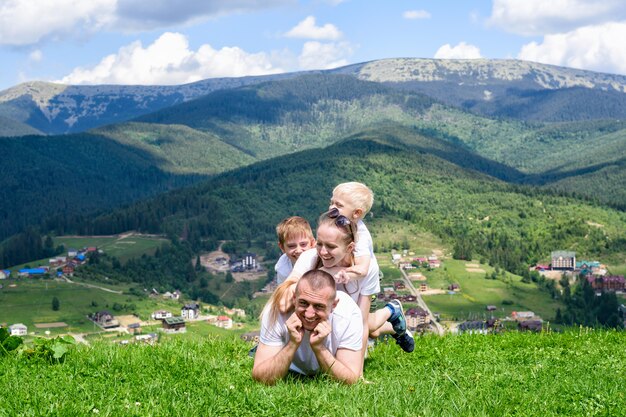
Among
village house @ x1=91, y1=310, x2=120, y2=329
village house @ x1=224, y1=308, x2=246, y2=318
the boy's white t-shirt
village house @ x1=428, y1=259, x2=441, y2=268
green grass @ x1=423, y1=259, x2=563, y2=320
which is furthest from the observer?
village house @ x1=428, y1=259, x2=441, y2=268

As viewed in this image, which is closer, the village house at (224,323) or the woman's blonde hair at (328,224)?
the woman's blonde hair at (328,224)

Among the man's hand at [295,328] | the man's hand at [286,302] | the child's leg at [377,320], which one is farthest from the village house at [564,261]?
the man's hand at [295,328]

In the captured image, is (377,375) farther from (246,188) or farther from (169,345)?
(246,188)

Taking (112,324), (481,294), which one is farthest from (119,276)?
(481,294)

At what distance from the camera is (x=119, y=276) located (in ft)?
420

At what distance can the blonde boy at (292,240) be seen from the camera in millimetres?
8828

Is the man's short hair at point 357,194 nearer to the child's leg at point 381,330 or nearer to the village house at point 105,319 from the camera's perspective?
the child's leg at point 381,330

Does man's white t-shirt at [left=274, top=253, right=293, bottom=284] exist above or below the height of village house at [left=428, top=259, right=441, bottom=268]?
above

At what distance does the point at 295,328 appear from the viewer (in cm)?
693

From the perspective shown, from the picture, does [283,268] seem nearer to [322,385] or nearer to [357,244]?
[357,244]

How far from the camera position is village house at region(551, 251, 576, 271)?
13000 centimetres

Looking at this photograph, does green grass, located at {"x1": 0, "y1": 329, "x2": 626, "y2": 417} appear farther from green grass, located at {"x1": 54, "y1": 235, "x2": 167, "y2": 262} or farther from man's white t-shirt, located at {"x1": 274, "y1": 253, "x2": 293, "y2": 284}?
green grass, located at {"x1": 54, "y1": 235, "x2": 167, "y2": 262}

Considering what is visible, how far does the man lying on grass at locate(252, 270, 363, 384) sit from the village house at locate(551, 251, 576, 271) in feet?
427

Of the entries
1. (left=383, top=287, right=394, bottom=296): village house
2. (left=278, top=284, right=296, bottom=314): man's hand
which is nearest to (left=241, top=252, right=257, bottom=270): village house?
(left=383, top=287, right=394, bottom=296): village house
